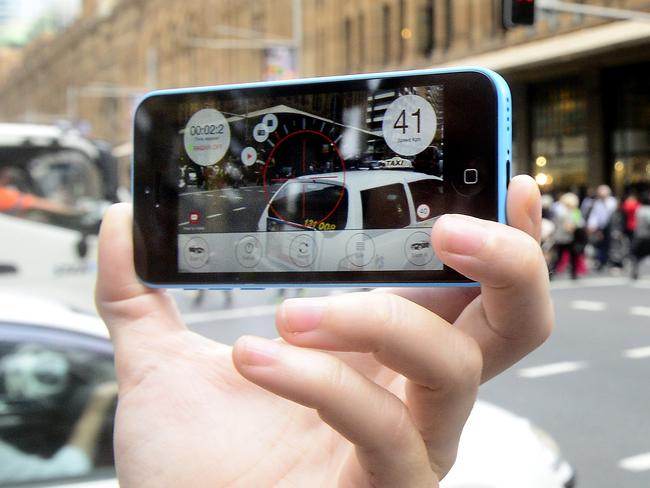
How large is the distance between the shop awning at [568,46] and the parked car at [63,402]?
18.9 m

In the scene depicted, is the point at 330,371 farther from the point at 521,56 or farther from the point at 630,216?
the point at 521,56

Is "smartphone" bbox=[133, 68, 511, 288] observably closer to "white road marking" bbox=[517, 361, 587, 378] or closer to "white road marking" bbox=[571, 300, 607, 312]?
"white road marking" bbox=[517, 361, 587, 378]

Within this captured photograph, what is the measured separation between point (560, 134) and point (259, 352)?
86.7 feet

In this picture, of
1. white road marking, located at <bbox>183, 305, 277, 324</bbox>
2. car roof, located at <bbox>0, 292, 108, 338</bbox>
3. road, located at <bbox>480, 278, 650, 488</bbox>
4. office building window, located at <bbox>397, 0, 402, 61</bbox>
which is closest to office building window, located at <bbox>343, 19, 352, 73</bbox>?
office building window, located at <bbox>397, 0, 402, 61</bbox>

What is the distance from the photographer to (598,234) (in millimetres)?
17641

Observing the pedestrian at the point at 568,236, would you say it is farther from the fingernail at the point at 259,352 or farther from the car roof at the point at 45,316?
the fingernail at the point at 259,352

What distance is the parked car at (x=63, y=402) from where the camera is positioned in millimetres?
2885

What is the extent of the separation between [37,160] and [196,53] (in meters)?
40.4

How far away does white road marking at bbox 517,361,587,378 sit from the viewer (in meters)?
8.09

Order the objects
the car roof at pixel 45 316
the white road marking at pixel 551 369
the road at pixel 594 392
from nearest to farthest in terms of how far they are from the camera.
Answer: the car roof at pixel 45 316 → the road at pixel 594 392 → the white road marking at pixel 551 369

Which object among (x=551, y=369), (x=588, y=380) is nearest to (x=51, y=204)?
(x=551, y=369)

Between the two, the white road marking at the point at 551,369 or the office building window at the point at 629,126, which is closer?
the white road marking at the point at 551,369

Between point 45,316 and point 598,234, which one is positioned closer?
point 45,316

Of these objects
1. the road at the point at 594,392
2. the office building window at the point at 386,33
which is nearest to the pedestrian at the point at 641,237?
the road at the point at 594,392
